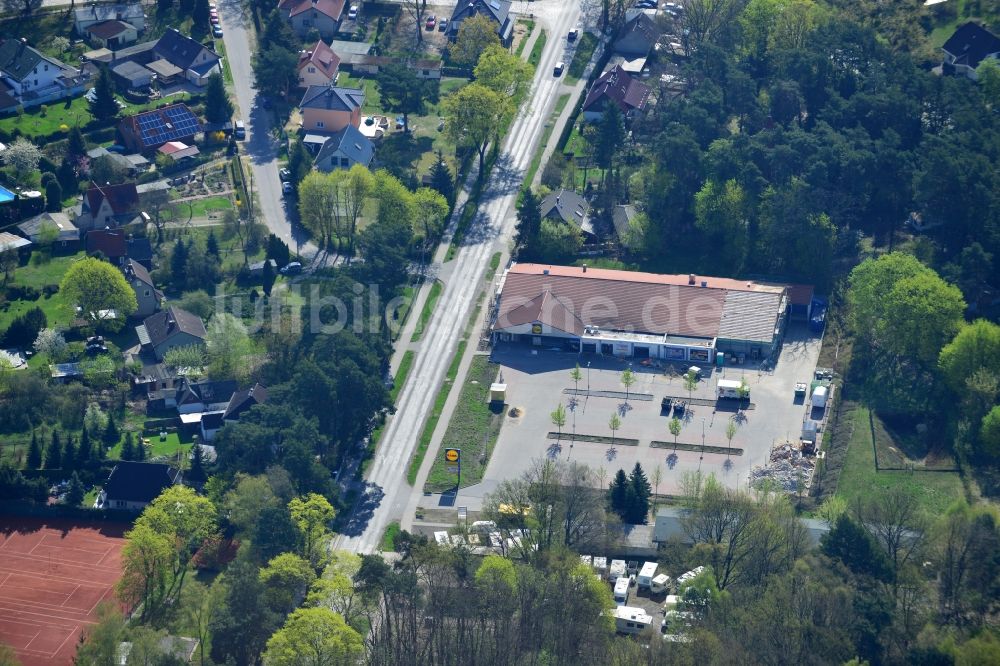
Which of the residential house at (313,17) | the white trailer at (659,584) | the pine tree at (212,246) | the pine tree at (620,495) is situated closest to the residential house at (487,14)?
the residential house at (313,17)

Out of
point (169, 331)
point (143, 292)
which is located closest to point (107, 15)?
point (143, 292)

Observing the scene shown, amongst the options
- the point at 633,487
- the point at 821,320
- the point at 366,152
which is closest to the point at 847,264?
the point at 821,320

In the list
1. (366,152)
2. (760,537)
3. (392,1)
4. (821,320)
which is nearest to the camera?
(760,537)

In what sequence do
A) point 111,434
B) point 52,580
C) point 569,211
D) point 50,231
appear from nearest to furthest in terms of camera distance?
point 52,580
point 111,434
point 50,231
point 569,211

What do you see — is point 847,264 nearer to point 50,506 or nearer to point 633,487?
point 633,487

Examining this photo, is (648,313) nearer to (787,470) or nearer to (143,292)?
(787,470)

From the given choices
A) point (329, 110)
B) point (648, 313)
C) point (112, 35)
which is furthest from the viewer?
point (112, 35)

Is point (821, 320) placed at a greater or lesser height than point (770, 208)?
lesser
